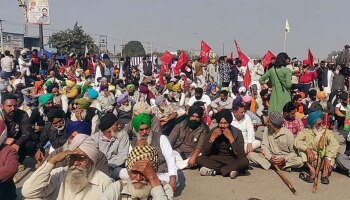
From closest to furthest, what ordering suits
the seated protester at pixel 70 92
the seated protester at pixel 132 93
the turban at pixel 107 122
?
1. the turban at pixel 107 122
2. the seated protester at pixel 70 92
3. the seated protester at pixel 132 93

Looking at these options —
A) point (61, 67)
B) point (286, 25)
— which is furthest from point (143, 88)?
point (286, 25)

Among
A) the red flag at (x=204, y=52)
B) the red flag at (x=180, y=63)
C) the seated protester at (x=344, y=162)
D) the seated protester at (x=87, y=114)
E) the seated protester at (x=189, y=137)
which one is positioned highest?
the red flag at (x=204, y=52)

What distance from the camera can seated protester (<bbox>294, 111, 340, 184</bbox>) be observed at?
19.1 feet

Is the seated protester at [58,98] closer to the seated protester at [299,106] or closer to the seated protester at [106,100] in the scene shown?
the seated protester at [106,100]

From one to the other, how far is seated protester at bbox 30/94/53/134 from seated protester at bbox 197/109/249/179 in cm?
272

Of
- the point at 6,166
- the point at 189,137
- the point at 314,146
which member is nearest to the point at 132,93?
the point at 189,137

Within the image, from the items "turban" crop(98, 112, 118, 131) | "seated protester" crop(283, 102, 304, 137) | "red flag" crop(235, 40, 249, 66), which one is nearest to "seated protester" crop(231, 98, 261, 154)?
"seated protester" crop(283, 102, 304, 137)

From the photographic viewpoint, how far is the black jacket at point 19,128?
19.9 feet

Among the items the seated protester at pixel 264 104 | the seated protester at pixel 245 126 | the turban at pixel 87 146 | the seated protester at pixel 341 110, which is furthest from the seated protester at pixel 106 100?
the turban at pixel 87 146

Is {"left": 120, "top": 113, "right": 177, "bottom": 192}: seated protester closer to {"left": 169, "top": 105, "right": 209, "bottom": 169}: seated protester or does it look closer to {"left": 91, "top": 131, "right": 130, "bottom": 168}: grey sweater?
{"left": 91, "top": 131, "right": 130, "bottom": 168}: grey sweater

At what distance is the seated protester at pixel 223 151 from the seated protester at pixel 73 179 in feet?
8.85

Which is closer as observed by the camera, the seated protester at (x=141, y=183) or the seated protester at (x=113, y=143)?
the seated protester at (x=141, y=183)

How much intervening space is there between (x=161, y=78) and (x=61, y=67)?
6.23 meters

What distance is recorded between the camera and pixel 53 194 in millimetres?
3469
